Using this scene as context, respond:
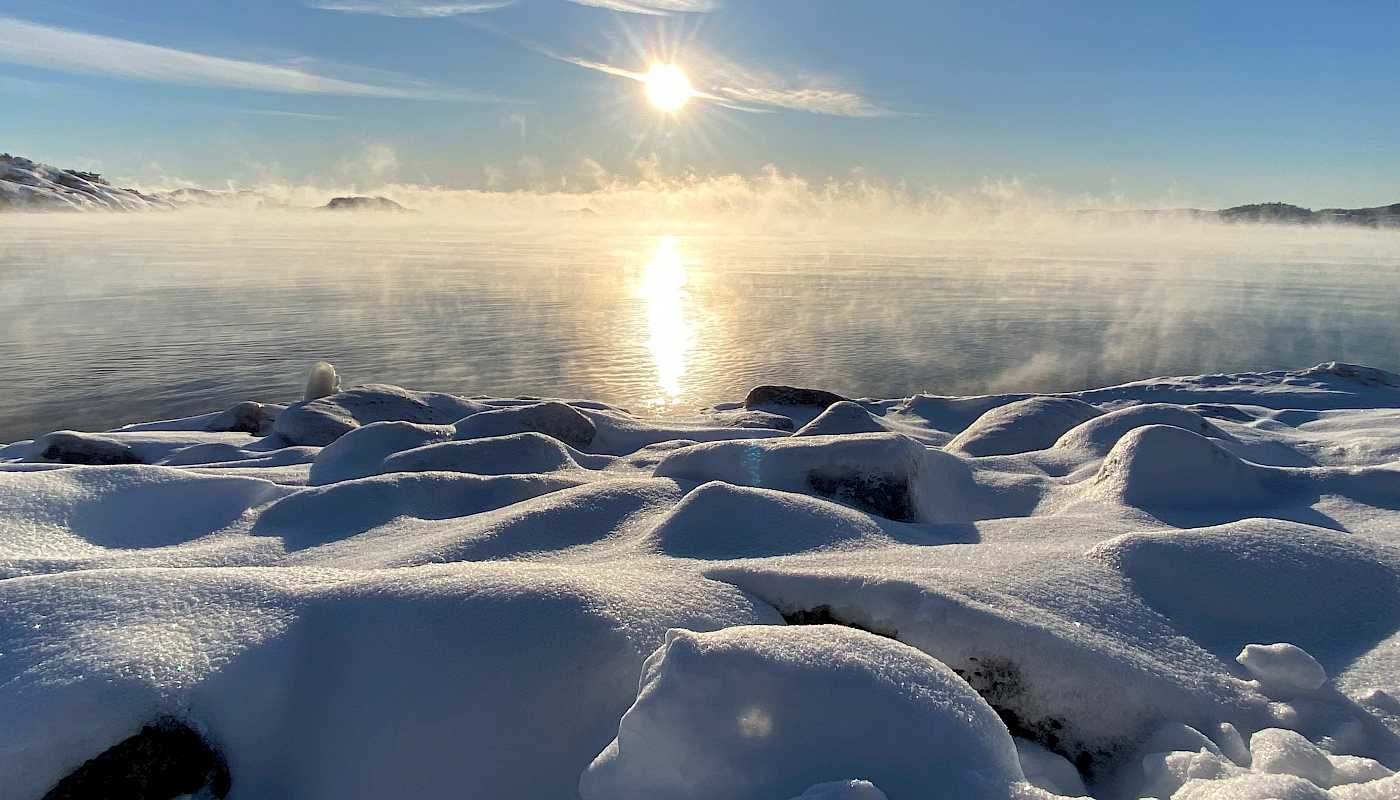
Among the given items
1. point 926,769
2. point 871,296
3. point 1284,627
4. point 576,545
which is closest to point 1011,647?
point 926,769

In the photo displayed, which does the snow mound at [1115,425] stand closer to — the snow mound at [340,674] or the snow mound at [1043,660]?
the snow mound at [1043,660]

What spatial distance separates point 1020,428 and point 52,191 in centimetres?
17566

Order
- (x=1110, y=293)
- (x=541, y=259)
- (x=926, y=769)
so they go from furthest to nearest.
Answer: (x=541, y=259), (x=1110, y=293), (x=926, y=769)

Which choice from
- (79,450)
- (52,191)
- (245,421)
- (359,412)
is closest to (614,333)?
(245,421)

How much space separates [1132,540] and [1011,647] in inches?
46.7

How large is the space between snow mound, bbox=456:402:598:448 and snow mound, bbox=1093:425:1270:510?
490 cm

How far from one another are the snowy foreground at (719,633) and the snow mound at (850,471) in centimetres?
2

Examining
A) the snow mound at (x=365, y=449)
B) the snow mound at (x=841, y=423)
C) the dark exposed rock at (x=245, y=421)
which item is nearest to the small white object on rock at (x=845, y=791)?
the snow mound at (x=365, y=449)

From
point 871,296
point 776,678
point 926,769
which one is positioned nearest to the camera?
point 926,769

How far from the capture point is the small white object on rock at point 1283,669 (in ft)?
9.55

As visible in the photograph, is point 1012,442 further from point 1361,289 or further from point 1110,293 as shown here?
point 1361,289

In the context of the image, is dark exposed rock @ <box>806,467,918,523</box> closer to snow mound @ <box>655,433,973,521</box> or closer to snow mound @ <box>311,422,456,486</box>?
snow mound @ <box>655,433,973,521</box>

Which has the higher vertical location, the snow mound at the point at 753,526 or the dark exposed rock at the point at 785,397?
the snow mound at the point at 753,526

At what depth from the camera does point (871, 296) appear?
3347 cm
